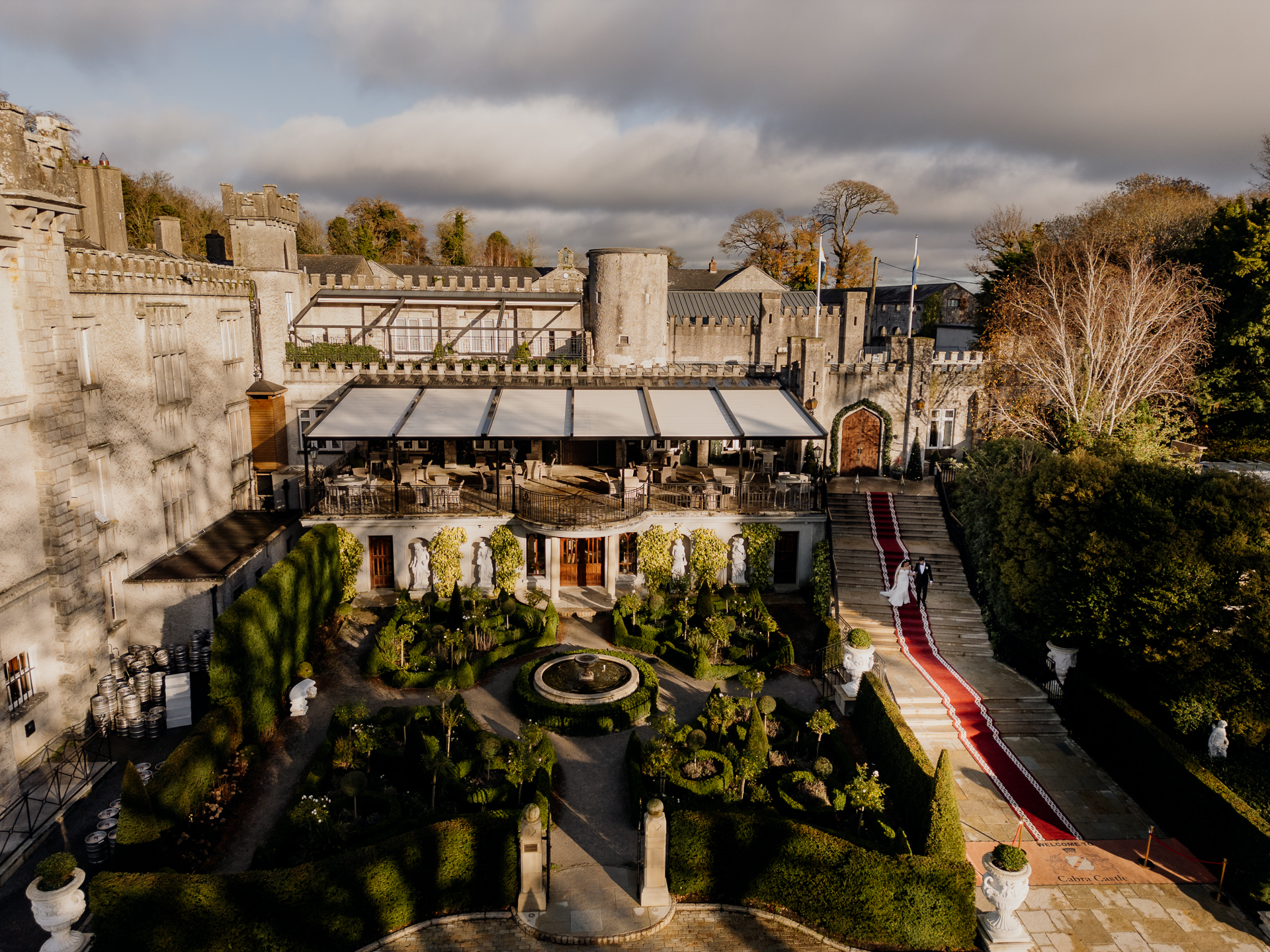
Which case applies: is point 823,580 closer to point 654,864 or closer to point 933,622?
point 933,622

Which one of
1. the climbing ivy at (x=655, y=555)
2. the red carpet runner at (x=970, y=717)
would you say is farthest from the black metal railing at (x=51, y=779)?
the red carpet runner at (x=970, y=717)

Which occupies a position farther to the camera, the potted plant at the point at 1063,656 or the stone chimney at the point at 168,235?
the stone chimney at the point at 168,235

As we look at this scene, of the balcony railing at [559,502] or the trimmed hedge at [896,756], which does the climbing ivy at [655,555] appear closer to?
the balcony railing at [559,502]

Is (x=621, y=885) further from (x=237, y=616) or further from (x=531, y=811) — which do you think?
(x=237, y=616)

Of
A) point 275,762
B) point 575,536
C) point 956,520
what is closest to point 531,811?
point 275,762

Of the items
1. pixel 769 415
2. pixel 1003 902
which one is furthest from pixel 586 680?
pixel 769 415

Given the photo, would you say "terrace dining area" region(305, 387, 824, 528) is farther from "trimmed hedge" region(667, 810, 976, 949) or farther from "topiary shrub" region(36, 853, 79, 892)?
"topiary shrub" region(36, 853, 79, 892)

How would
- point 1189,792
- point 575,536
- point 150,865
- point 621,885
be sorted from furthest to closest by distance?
1. point 575,536
2. point 1189,792
3. point 621,885
4. point 150,865
